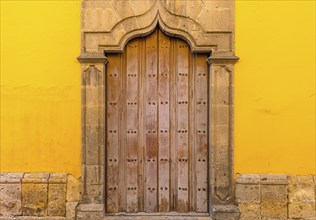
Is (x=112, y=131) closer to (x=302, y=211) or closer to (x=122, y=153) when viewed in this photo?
(x=122, y=153)

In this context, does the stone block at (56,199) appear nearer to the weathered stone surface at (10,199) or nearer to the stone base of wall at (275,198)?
the weathered stone surface at (10,199)

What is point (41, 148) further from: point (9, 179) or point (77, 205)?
point (77, 205)

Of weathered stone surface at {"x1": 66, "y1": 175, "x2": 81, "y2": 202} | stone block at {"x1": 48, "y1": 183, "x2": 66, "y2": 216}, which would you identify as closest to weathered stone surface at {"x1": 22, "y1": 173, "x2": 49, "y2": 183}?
stone block at {"x1": 48, "y1": 183, "x2": 66, "y2": 216}

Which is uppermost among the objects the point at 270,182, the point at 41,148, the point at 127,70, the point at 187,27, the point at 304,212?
the point at 187,27

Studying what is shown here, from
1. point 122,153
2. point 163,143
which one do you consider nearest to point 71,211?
point 122,153

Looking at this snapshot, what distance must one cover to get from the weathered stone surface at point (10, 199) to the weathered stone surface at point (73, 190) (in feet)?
1.91

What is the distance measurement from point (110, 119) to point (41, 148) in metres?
0.90

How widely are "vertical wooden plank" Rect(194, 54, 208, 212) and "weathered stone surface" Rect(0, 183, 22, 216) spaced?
216 cm

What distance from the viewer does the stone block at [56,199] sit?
475 centimetres

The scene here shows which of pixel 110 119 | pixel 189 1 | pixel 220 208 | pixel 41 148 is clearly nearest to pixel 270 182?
pixel 220 208

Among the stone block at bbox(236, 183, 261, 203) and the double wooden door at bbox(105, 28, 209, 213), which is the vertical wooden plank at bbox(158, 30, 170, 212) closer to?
the double wooden door at bbox(105, 28, 209, 213)

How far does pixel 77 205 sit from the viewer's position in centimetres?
473

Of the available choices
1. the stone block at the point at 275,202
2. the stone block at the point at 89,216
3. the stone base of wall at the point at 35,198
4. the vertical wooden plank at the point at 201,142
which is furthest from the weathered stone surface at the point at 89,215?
the stone block at the point at 275,202

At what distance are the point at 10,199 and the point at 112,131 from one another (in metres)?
1.45
